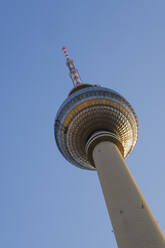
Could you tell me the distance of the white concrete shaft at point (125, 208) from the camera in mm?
16688

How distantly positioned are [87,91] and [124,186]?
12533mm

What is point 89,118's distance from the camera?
27.8 meters

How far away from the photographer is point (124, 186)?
65.7ft

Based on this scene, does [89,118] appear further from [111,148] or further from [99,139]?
[111,148]

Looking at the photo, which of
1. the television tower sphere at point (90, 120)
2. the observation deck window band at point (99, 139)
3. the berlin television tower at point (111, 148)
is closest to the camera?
the berlin television tower at point (111, 148)

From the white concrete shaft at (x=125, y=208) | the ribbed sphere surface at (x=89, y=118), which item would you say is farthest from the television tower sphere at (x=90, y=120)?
the white concrete shaft at (x=125, y=208)

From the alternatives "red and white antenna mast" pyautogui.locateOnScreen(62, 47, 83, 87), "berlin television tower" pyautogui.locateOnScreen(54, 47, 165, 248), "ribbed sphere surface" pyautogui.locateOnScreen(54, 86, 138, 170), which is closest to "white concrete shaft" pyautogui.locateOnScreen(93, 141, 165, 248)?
"berlin television tower" pyautogui.locateOnScreen(54, 47, 165, 248)

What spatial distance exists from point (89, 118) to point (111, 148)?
5.03 metres

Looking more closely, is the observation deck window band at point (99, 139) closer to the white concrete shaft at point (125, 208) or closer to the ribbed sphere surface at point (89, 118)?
the ribbed sphere surface at point (89, 118)

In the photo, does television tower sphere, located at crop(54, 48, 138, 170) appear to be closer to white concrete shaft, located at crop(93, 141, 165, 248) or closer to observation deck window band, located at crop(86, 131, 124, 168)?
observation deck window band, located at crop(86, 131, 124, 168)

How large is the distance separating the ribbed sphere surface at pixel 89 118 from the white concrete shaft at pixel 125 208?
5.21m

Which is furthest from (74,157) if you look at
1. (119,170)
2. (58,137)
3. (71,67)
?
(71,67)

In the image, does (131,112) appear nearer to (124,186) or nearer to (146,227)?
(124,186)

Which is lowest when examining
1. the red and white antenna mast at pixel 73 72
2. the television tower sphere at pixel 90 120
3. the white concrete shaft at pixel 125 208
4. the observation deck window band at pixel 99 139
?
the white concrete shaft at pixel 125 208
